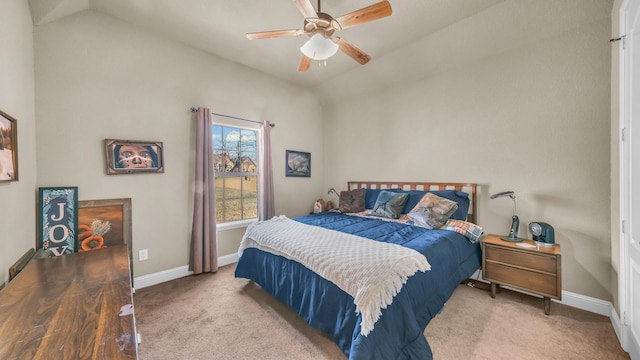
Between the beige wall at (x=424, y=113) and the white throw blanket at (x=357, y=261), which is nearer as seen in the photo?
the white throw blanket at (x=357, y=261)

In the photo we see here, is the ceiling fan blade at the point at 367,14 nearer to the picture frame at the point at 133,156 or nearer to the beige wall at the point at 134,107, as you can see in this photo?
the beige wall at the point at 134,107

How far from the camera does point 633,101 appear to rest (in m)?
1.57

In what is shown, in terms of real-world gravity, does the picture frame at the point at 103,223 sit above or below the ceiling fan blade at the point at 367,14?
below

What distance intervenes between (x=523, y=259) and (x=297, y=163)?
3264mm

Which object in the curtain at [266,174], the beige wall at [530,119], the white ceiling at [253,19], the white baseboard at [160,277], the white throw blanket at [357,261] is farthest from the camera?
Result: the curtain at [266,174]

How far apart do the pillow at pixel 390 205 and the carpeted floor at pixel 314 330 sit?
108 cm

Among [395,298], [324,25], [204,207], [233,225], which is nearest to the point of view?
[395,298]

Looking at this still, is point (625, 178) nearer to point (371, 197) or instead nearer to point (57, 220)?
point (371, 197)

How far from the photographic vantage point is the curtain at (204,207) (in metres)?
3.02

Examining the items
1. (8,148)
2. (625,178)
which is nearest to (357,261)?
(625,178)

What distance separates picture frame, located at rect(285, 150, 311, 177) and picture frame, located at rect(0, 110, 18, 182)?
291 cm

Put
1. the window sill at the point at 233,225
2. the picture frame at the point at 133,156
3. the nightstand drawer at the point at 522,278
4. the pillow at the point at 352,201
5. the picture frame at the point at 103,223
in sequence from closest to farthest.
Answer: the nightstand drawer at the point at 522,278 < the picture frame at the point at 103,223 < the picture frame at the point at 133,156 < the window sill at the point at 233,225 < the pillow at the point at 352,201

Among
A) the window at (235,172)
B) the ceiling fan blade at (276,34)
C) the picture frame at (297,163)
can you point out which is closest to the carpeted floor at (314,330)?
the window at (235,172)

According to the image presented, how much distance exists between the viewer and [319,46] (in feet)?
6.48
